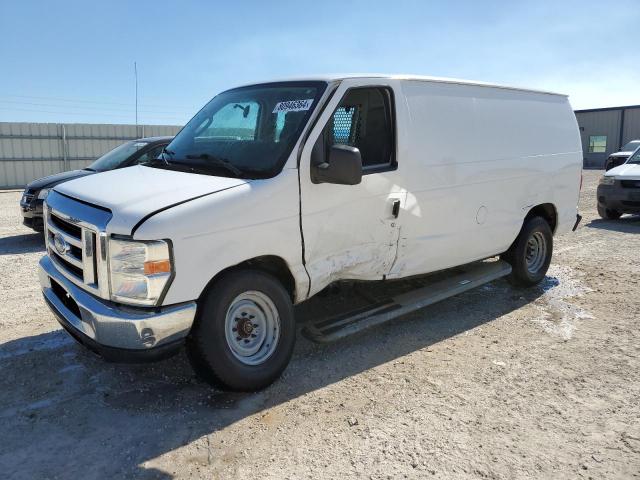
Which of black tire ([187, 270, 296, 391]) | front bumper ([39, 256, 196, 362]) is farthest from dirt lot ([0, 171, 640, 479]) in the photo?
front bumper ([39, 256, 196, 362])

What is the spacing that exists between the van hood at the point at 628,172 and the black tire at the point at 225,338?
34.6ft

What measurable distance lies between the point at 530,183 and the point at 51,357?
5206 millimetres

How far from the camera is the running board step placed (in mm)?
4508

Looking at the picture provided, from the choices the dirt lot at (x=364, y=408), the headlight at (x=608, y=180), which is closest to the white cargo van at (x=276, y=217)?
the dirt lot at (x=364, y=408)

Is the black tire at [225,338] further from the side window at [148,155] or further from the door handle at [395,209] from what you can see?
the side window at [148,155]

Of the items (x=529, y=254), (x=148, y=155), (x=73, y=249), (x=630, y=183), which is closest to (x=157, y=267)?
(x=73, y=249)

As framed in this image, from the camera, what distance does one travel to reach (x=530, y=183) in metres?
5.98

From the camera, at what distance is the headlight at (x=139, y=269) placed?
125 inches

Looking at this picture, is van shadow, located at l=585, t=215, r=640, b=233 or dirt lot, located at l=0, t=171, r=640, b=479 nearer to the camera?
dirt lot, located at l=0, t=171, r=640, b=479

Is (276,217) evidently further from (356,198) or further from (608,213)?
(608,213)

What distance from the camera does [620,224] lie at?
11477 millimetres

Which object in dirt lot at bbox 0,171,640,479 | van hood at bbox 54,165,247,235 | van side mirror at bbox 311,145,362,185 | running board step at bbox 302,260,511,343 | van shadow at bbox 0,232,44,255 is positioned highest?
van side mirror at bbox 311,145,362,185

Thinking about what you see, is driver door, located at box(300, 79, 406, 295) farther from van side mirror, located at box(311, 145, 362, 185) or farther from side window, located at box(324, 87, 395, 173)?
van side mirror, located at box(311, 145, 362, 185)

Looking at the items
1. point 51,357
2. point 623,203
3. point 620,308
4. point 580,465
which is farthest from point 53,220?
point 623,203
